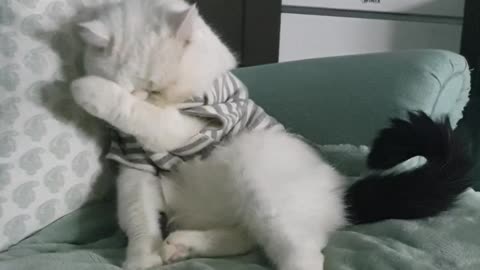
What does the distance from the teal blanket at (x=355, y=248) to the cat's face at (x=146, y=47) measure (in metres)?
0.29

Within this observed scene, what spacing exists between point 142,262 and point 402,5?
169cm

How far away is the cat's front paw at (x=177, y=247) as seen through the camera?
0.96 meters

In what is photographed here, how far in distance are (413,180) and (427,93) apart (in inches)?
18.1

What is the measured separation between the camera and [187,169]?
42.6 inches

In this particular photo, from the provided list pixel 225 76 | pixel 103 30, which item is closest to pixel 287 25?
pixel 225 76

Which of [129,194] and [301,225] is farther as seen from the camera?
[129,194]

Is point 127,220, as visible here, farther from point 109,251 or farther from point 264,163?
point 264,163

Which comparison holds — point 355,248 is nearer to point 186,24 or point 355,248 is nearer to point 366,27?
point 186,24

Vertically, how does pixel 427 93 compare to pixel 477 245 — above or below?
above

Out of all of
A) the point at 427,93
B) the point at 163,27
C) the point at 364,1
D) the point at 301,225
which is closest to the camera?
the point at 301,225

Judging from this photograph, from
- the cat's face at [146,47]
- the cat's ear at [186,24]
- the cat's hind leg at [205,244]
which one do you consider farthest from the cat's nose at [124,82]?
the cat's hind leg at [205,244]

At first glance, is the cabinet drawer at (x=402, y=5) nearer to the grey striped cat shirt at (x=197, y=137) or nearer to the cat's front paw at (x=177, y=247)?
the grey striped cat shirt at (x=197, y=137)

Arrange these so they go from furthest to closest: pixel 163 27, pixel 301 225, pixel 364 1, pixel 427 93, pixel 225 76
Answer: pixel 364 1
pixel 427 93
pixel 225 76
pixel 163 27
pixel 301 225

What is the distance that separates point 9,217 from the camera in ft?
3.23
